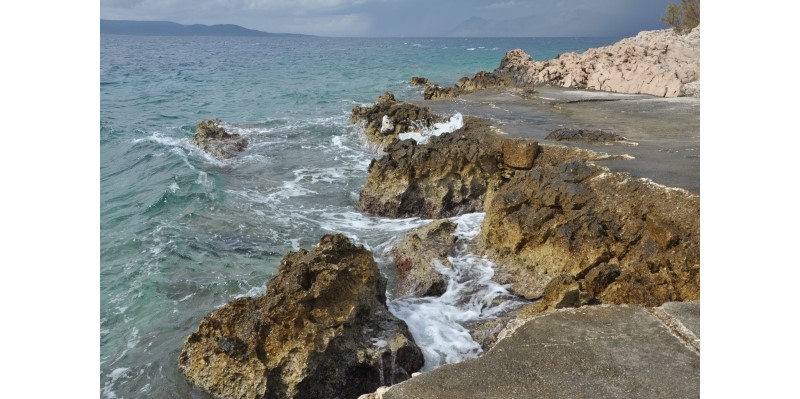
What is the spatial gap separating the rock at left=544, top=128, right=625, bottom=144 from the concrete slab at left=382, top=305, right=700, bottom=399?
6882 millimetres

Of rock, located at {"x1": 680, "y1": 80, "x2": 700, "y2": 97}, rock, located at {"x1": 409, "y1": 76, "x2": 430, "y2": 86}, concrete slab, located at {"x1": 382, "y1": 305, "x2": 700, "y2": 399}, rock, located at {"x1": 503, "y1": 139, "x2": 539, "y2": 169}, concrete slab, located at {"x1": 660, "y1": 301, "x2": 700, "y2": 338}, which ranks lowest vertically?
concrete slab, located at {"x1": 382, "y1": 305, "x2": 700, "y2": 399}

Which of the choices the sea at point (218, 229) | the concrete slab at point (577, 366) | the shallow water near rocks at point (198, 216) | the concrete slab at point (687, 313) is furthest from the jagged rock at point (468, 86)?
the concrete slab at point (577, 366)

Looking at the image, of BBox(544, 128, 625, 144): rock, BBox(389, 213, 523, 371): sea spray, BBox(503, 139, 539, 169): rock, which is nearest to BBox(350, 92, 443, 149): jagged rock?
BBox(503, 139, 539, 169): rock

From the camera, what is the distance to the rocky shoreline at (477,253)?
5.41 meters

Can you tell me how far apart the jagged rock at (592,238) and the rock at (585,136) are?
2476 mm

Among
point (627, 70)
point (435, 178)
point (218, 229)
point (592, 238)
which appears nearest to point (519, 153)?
point (435, 178)

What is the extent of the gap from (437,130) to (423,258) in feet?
26.9

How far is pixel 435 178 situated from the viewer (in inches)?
439

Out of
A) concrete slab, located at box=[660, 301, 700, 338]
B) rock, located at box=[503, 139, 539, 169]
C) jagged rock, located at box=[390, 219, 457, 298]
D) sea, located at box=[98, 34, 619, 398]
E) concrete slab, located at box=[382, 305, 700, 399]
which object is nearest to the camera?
concrete slab, located at box=[382, 305, 700, 399]

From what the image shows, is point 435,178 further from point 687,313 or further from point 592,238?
point 687,313

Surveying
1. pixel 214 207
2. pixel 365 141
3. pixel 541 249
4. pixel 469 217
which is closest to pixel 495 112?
pixel 365 141

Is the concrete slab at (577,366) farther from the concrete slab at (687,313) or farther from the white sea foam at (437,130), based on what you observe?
the white sea foam at (437,130)

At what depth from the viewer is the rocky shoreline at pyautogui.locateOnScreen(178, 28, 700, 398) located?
541 cm

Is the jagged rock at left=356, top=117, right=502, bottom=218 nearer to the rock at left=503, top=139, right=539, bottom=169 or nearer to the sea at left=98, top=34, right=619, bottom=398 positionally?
the rock at left=503, top=139, right=539, bottom=169
